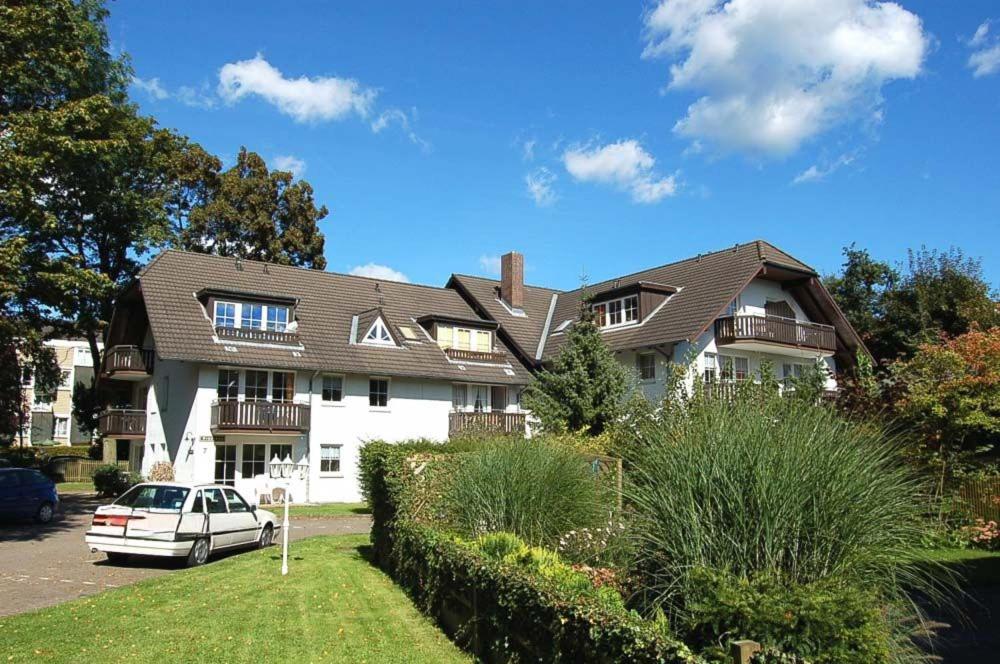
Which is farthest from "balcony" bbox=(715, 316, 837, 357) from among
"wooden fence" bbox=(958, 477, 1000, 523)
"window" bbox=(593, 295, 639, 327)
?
"wooden fence" bbox=(958, 477, 1000, 523)

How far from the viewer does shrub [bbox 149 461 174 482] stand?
96.8 feet

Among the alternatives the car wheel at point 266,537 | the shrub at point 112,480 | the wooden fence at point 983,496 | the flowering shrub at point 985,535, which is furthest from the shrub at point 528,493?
the shrub at point 112,480

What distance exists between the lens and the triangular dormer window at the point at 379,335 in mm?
33406

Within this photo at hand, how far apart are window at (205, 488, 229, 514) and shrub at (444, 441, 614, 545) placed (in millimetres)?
7656

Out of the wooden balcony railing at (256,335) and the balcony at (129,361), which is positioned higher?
the wooden balcony railing at (256,335)

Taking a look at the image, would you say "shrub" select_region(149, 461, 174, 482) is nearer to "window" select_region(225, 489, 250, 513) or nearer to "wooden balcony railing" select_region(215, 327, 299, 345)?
"wooden balcony railing" select_region(215, 327, 299, 345)

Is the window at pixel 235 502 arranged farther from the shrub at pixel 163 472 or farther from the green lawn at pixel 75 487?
the green lawn at pixel 75 487

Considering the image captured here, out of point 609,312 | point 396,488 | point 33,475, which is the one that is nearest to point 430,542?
point 396,488

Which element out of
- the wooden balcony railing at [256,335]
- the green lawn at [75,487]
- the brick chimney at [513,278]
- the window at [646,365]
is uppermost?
the brick chimney at [513,278]

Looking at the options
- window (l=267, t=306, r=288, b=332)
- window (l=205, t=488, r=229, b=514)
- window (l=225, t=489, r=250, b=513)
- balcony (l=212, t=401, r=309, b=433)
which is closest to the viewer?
window (l=205, t=488, r=229, b=514)

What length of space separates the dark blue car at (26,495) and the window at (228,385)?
7442 mm

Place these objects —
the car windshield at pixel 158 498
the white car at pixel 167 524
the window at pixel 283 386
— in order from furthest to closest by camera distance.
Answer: the window at pixel 283 386, the car windshield at pixel 158 498, the white car at pixel 167 524

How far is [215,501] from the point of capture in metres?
16.7

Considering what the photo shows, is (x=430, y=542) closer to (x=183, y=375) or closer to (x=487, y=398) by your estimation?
(x=183, y=375)
